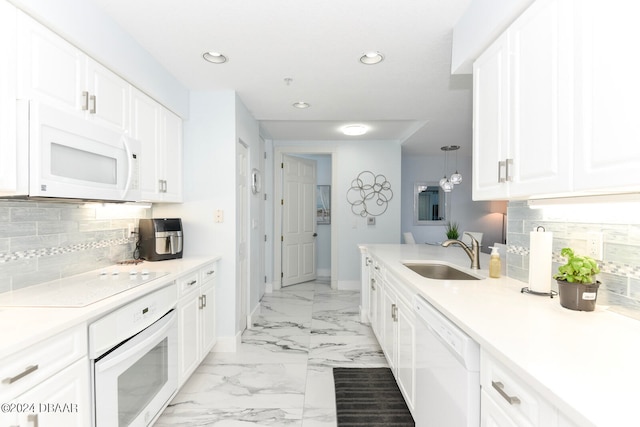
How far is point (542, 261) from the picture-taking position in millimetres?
1607

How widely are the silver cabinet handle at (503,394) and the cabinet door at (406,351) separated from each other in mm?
852

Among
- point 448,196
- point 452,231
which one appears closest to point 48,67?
point 452,231

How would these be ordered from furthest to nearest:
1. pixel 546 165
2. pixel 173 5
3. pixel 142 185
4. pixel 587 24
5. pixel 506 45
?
pixel 142 185 < pixel 173 5 < pixel 506 45 < pixel 546 165 < pixel 587 24

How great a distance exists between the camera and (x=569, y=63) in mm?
1153

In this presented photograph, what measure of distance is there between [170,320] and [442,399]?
156cm

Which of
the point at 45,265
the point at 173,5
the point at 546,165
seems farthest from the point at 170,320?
the point at 546,165

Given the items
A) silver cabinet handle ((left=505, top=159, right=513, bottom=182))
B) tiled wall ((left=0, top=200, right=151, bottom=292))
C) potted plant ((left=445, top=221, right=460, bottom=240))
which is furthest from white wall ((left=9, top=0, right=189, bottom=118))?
potted plant ((left=445, top=221, right=460, bottom=240))

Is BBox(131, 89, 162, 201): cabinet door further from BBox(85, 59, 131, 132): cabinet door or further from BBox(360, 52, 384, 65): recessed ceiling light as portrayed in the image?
BBox(360, 52, 384, 65): recessed ceiling light

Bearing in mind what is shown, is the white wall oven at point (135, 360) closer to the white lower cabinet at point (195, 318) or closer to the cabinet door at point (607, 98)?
the white lower cabinet at point (195, 318)

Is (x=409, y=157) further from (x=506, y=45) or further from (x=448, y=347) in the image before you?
(x=448, y=347)

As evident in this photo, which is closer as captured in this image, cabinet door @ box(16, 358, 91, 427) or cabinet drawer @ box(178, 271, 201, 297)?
cabinet door @ box(16, 358, 91, 427)

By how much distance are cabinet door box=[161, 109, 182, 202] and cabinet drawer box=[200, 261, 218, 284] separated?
0.63m

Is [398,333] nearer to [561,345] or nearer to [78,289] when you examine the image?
[561,345]

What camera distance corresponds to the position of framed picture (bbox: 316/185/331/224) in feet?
23.0
